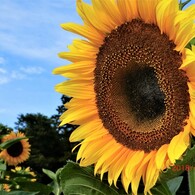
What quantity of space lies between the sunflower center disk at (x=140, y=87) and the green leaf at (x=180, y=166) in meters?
0.13

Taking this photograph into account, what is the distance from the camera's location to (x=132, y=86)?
2.23m

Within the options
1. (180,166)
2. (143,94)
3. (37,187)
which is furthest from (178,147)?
(37,187)

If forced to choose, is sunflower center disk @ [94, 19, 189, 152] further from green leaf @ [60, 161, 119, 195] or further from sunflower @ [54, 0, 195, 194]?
green leaf @ [60, 161, 119, 195]

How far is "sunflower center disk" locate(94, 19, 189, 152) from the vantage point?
202cm

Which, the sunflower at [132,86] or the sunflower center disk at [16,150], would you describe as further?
the sunflower center disk at [16,150]

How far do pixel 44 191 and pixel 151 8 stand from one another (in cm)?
144

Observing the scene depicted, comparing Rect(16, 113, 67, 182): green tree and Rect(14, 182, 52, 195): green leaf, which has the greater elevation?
Rect(16, 113, 67, 182): green tree

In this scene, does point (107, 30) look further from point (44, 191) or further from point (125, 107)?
point (44, 191)

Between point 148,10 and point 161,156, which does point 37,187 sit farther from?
point 148,10

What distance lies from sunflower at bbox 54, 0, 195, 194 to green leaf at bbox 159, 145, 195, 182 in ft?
0.08

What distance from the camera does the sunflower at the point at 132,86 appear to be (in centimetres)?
197

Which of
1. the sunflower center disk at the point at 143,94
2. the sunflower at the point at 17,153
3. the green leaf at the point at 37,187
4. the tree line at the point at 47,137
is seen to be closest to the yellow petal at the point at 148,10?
the sunflower center disk at the point at 143,94

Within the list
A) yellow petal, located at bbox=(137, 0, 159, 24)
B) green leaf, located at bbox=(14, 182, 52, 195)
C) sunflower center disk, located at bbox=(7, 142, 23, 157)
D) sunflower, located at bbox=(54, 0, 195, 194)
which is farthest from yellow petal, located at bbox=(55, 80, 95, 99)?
sunflower center disk, located at bbox=(7, 142, 23, 157)

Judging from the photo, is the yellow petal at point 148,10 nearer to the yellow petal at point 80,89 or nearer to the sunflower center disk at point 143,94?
the sunflower center disk at point 143,94
